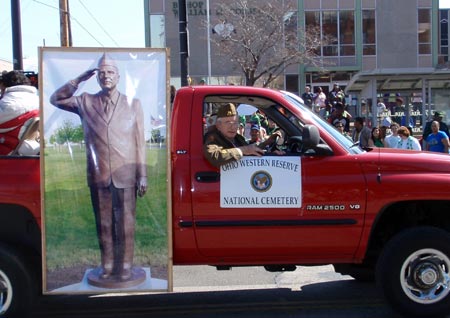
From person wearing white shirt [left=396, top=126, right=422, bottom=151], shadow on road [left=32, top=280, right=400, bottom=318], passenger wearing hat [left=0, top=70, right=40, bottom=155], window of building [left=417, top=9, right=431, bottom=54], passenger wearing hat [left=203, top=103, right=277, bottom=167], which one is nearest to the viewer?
passenger wearing hat [left=203, top=103, right=277, bottom=167]

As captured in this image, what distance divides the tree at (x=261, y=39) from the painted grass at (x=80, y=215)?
871 inches

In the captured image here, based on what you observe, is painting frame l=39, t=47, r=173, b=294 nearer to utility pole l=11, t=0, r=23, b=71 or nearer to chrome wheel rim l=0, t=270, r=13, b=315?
chrome wheel rim l=0, t=270, r=13, b=315

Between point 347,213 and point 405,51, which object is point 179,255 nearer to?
point 347,213

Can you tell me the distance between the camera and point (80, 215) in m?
4.60

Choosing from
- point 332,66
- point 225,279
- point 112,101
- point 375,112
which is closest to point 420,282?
point 225,279

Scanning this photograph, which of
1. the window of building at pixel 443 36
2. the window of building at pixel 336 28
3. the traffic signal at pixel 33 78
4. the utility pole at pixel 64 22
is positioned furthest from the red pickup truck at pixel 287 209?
the window of building at pixel 443 36

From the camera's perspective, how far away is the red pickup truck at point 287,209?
468 centimetres

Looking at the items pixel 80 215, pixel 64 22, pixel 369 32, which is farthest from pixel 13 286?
pixel 369 32

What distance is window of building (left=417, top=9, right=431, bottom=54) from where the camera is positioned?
37.2m

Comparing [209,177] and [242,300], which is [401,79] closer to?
[242,300]

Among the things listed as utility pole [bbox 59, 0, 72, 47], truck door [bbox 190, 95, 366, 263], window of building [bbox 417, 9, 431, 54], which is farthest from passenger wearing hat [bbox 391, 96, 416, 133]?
window of building [bbox 417, 9, 431, 54]

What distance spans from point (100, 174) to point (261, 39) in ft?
80.7

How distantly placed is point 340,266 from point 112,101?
279 cm

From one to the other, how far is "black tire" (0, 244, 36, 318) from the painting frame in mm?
194
